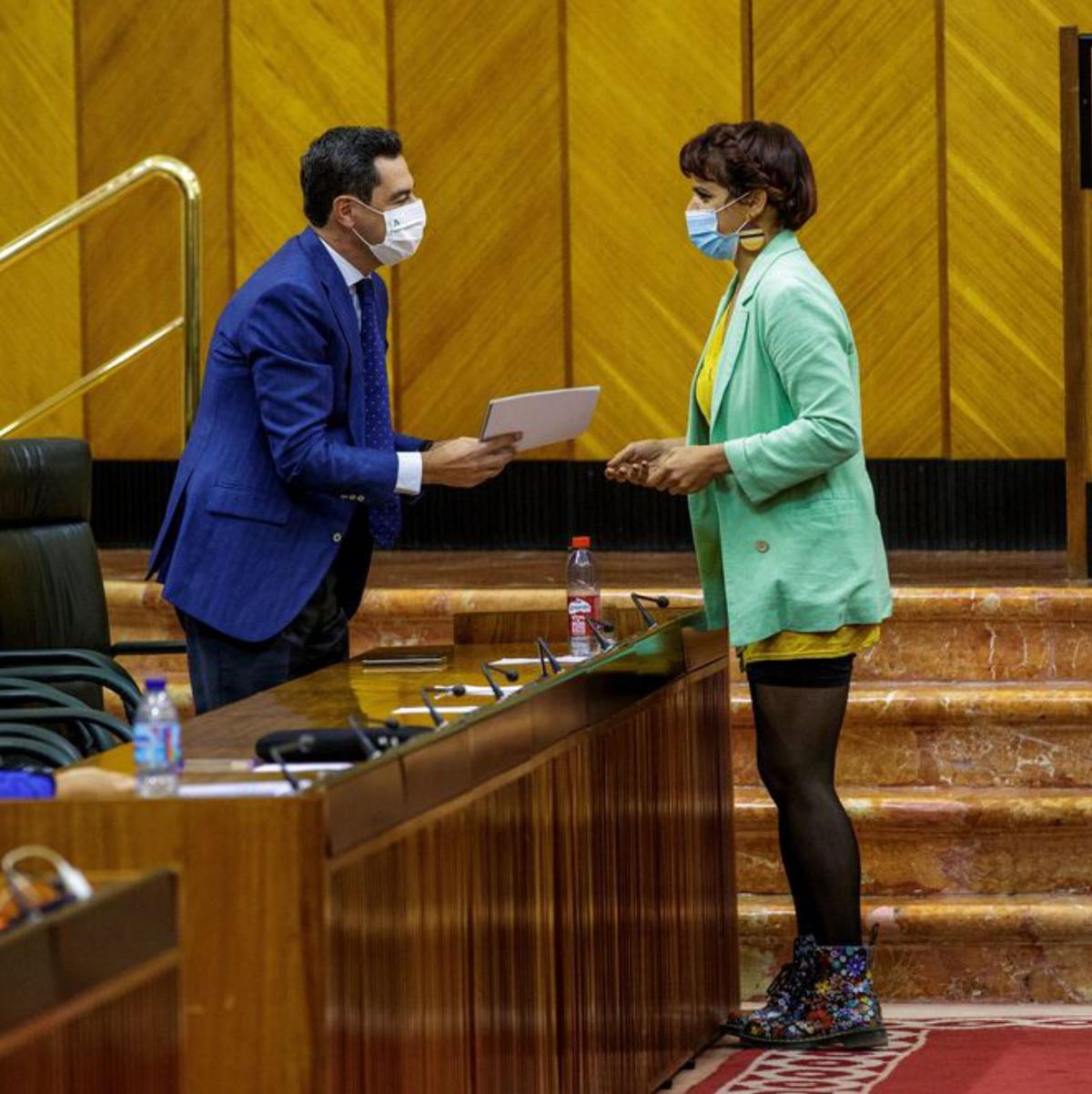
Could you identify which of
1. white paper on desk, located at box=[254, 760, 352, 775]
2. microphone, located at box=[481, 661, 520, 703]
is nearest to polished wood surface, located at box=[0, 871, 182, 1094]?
white paper on desk, located at box=[254, 760, 352, 775]

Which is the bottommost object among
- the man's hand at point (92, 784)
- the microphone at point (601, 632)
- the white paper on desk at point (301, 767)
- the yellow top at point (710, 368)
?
the white paper on desk at point (301, 767)

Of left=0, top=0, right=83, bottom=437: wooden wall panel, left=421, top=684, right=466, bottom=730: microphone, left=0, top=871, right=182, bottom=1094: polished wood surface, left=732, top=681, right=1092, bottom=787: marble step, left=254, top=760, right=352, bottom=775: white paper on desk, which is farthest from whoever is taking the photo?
left=0, top=0, right=83, bottom=437: wooden wall panel

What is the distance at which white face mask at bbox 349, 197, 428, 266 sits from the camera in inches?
169

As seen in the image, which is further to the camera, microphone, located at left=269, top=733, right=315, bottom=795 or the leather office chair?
the leather office chair

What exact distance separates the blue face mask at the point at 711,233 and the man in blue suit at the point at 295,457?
47cm

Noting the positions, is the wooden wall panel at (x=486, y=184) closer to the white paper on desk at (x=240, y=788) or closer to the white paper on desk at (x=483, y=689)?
the white paper on desk at (x=483, y=689)

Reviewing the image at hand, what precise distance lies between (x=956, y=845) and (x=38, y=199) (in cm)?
406

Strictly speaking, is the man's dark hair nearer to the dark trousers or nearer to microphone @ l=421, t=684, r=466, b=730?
the dark trousers

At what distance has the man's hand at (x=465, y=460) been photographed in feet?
14.1

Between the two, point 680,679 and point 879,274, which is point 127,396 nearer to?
point 879,274

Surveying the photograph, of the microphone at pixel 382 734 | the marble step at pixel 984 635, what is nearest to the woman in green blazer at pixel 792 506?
the microphone at pixel 382 734

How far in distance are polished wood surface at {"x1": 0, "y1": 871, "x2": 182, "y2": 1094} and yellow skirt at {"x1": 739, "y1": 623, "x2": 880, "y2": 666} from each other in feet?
6.50

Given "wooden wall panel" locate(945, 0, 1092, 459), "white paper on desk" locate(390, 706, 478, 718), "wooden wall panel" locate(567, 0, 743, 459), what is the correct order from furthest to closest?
1. "wooden wall panel" locate(567, 0, 743, 459)
2. "wooden wall panel" locate(945, 0, 1092, 459)
3. "white paper on desk" locate(390, 706, 478, 718)

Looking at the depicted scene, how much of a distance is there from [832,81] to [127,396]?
2.41m
